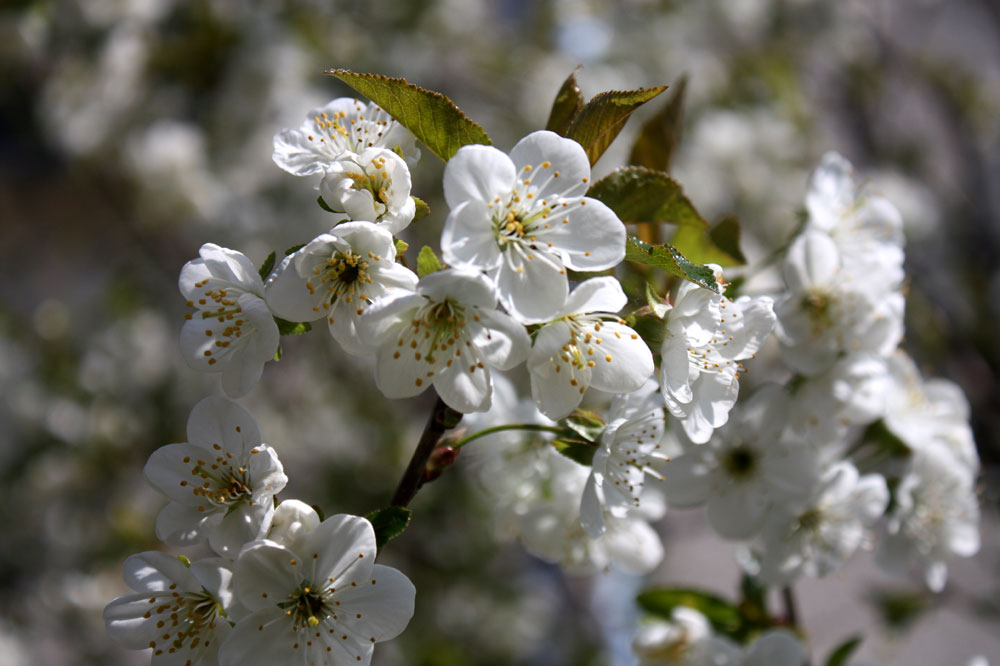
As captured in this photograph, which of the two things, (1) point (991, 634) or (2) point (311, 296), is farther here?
(1) point (991, 634)

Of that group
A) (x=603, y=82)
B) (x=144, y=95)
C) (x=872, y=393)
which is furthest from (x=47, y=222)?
(x=872, y=393)

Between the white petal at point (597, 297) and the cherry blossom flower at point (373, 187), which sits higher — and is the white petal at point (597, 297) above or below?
below

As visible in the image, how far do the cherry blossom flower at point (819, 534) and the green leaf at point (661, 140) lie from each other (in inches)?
18.6

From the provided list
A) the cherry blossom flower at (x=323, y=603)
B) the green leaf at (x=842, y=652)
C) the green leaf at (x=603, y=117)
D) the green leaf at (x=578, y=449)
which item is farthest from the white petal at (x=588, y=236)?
the green leaf at (x=842, y=652)

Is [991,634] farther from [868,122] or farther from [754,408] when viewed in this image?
[754,408]

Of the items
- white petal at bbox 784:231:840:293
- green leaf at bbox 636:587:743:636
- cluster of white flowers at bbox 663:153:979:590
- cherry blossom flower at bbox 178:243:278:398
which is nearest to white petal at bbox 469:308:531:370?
cherry blossom flower at bbox 178:243:278:398

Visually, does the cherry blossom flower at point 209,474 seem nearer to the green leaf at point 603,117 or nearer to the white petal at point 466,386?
the white petal at point 466,386

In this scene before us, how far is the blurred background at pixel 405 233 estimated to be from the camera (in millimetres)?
2527

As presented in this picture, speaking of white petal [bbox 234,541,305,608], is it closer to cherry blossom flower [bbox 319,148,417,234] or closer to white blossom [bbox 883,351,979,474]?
cherry blossom flower [bbox 319,148,417,234]

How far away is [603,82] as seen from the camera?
307 centimetres

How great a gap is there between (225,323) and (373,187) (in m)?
0.20

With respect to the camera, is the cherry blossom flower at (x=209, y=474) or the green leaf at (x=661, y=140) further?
the green leaf at (x=661, y=140)

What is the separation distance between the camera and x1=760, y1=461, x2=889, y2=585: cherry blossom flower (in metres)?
0.93

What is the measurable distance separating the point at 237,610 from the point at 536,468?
0.43m
